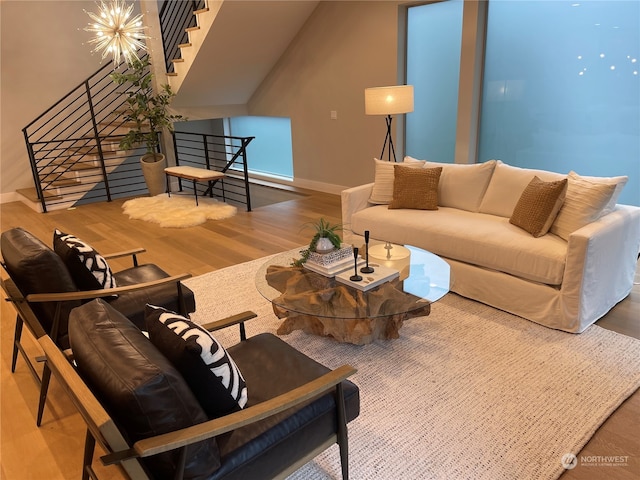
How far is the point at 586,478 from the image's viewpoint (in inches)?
73.2

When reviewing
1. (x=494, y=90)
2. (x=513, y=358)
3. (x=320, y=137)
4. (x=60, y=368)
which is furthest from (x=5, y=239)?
(x=320, y=137)

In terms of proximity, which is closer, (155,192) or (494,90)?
(494,90)

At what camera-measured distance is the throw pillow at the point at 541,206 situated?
309 cm

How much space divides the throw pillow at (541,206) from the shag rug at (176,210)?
3.70 metres

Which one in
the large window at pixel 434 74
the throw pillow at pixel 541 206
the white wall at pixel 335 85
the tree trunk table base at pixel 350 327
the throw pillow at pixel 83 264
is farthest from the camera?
the white wall at pixel 335 85

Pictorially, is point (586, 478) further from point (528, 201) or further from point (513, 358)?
point (528, 201)

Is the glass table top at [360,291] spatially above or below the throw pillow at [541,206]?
below

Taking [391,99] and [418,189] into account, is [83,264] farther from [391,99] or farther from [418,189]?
[391,99]

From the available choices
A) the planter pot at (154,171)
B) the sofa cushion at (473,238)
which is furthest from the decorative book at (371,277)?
the planter pot at (154,171)

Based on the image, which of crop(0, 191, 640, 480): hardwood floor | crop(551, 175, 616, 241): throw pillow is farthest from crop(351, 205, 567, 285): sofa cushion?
crop(0, 191, 640, 480): hardwood floor

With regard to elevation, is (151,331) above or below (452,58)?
below

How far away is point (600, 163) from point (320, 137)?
3822 millimetres

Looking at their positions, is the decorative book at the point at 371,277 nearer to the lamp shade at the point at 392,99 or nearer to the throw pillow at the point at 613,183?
the throw pillow at the point at 613,183

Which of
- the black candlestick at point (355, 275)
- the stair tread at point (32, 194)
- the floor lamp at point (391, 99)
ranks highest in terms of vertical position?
the floor lamp at point (391, 99)
